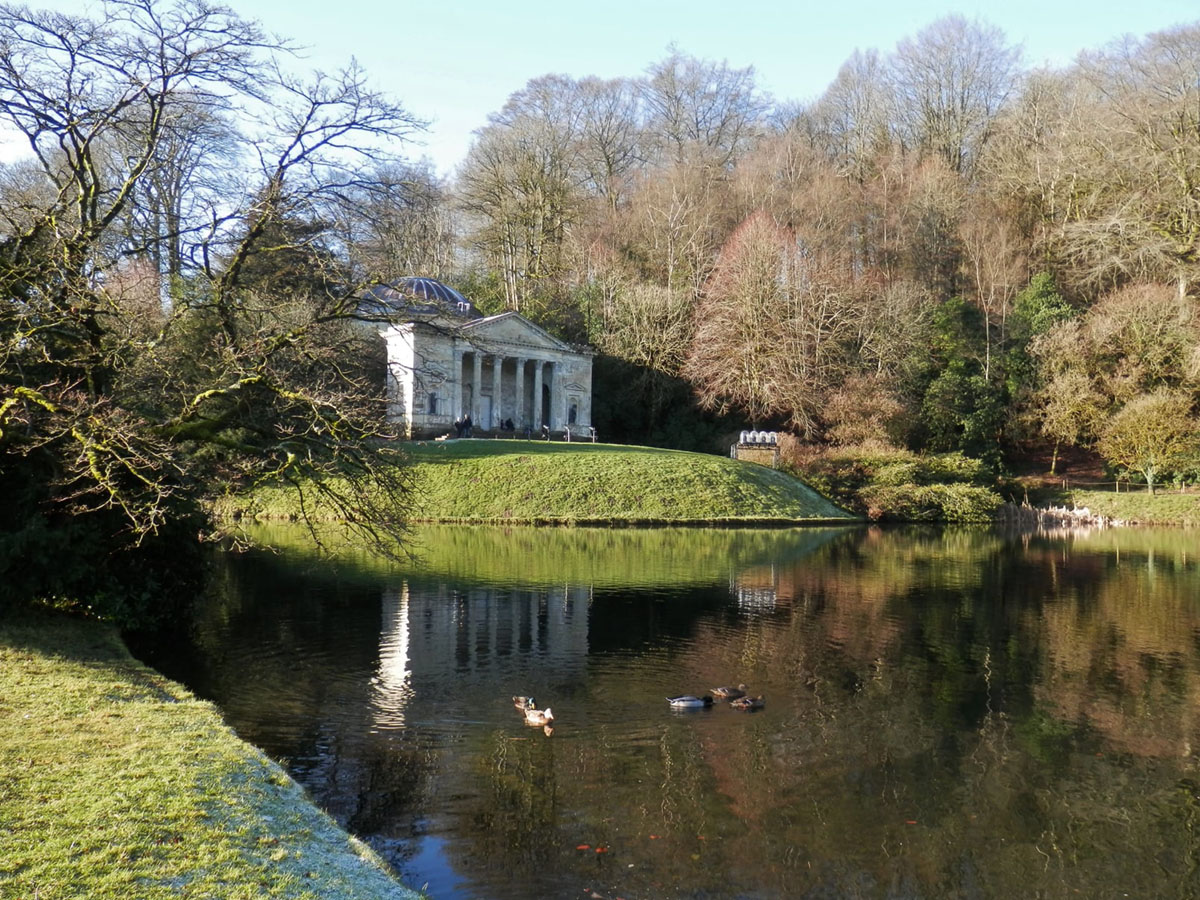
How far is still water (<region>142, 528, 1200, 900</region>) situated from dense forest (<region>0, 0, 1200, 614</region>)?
2437mm

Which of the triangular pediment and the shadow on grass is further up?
the triangular pediment

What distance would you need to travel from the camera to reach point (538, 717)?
9.45 meters

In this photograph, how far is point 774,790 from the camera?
7.92 metres

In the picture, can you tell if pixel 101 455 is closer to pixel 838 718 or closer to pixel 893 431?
pixel 838 718

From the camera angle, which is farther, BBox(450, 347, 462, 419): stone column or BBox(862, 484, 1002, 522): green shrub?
BBox(450, 347, 462, 419): stone column

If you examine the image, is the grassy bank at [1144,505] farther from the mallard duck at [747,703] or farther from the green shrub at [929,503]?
the mallard duck at [747,703]

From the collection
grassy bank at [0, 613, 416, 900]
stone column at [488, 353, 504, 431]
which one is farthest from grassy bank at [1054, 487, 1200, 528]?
grassy bank at [0, 613, 416, 900]

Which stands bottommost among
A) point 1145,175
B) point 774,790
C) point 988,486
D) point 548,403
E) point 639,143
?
point 774,790

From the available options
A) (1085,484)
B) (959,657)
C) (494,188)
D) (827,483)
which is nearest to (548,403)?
(494,188)

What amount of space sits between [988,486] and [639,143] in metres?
33.5

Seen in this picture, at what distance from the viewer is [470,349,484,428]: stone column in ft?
151

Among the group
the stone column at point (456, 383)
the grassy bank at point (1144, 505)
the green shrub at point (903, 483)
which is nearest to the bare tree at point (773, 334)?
the green shrub at point (903, 483)

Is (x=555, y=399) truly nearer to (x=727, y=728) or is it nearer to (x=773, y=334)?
(x=773, y=334)

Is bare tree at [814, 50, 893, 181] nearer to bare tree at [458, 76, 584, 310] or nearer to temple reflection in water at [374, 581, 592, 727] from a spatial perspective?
bare tree at [458, 76, 584, 310]
